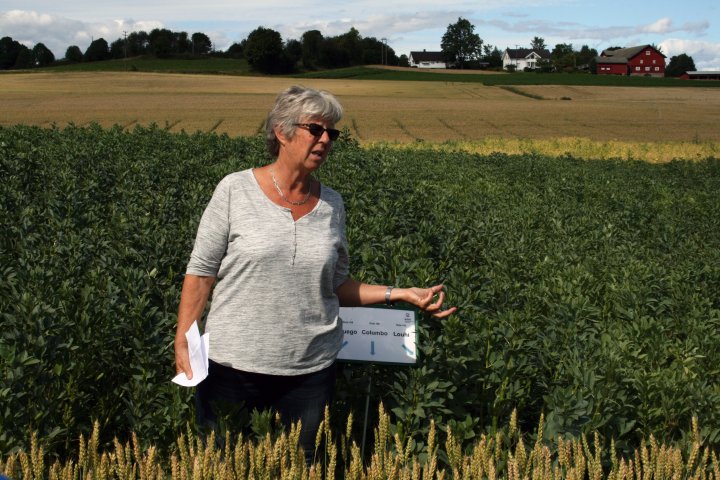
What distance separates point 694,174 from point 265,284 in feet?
73.2

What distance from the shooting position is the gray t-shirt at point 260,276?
316 cm

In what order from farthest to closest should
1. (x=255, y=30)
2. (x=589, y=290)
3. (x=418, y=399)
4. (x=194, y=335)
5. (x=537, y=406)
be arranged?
1. (x=255, y=30)
2. (x=589, y=290)
3. (x=537, y=406)
4. (x=418, y=399)
5. (x=194, y=335)

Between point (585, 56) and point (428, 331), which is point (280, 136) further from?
point (585, 56)

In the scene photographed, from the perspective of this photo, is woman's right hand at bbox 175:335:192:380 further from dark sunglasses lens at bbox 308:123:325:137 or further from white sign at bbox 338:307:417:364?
dark sunglasses lens at bbox 308:123:325:137

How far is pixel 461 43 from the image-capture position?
429 ft

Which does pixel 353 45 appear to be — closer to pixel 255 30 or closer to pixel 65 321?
pixel 255 30

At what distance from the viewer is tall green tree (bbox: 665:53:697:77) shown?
128375 millimetres

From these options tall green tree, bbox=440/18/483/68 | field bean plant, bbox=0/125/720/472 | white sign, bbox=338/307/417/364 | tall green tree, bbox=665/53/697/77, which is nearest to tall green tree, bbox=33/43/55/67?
tall green tree, bbox=440/18/483/68

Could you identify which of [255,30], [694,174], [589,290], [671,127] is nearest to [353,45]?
[255,30]

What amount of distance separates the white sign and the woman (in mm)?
357

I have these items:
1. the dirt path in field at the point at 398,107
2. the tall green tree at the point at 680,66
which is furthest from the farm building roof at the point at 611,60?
the dirt path in field at the point at 398,107

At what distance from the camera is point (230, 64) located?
3939 inches

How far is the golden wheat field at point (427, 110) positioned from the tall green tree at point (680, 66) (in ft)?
184

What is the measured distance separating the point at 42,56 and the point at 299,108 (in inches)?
5060
